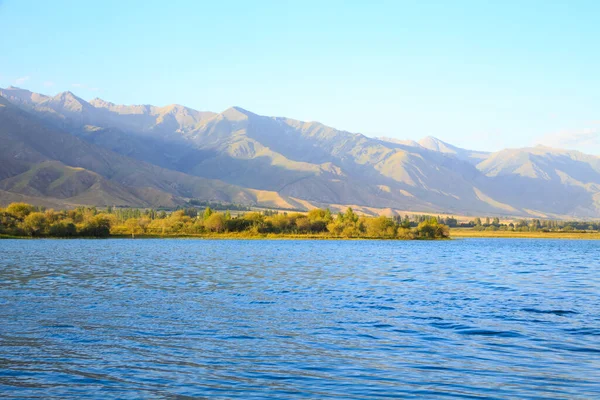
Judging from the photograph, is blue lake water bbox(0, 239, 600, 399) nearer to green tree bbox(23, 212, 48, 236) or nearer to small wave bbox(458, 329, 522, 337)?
small wave bbox(458, 329, 522, 337)

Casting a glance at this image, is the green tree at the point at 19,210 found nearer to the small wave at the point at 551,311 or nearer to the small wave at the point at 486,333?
the small wave at the point at 551,311

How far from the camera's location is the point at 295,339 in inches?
1134

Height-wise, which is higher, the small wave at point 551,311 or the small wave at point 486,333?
the small wave at point 551,311

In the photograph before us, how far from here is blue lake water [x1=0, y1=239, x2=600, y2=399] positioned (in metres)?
21.2

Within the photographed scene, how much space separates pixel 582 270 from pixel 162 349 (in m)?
60.6

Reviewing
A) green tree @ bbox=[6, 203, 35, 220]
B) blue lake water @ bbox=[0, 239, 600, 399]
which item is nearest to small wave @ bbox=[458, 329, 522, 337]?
blue lake water @ bbox=[0, 239, 600, 399]

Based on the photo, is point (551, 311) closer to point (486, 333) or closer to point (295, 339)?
point (486, 333)

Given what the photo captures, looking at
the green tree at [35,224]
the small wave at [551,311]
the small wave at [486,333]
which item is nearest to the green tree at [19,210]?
the green tree at [35,224]

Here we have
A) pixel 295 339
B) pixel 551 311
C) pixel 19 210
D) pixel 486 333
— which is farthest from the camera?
pixel 19 210

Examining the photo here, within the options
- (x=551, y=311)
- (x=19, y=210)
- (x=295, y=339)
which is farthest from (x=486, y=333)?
(x=19, y=210)

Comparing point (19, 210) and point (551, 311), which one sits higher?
point (19, 210)

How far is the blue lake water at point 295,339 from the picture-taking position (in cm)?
2125

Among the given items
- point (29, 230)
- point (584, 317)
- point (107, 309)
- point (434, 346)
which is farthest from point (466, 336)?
point (29, 230)

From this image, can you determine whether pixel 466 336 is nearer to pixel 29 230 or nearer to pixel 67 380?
pixel 67 380
